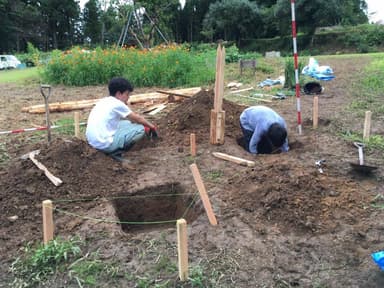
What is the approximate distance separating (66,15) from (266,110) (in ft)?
153

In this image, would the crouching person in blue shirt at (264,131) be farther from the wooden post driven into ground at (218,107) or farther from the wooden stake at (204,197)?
the wooden stake at (204,197)

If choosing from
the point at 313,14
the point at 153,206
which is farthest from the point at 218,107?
the point at 313,14

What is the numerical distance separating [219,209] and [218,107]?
1932mm

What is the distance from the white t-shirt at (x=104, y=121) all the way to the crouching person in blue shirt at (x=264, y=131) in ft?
5.68

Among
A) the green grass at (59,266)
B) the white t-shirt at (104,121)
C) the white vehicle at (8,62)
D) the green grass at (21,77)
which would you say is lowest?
the green grass at (59,266)

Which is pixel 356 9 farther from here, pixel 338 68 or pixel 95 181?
pixel 95 181

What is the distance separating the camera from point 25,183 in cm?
397

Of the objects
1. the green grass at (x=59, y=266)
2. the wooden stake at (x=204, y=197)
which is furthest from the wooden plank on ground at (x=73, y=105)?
the wooden stake at (x=204, y=197)

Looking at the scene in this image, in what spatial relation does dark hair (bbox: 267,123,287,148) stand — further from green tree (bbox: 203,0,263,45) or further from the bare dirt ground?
green tree (bbox: 203,0,263,45)

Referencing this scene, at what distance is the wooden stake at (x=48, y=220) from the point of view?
108 inches

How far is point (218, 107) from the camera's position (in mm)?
5168

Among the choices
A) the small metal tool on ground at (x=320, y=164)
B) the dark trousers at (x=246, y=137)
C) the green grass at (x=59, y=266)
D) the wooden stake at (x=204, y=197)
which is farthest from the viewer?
the dark trousers at (x=246, y=137)

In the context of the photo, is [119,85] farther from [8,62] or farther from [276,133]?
[8,62]

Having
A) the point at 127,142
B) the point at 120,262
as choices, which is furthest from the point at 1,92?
the point at 120,262
